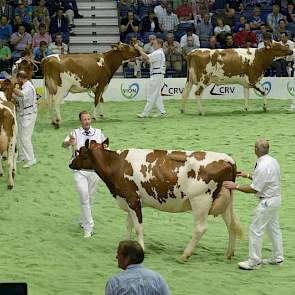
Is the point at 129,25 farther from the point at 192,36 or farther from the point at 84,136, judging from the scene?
the point at 84,136

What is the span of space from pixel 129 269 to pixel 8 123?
828cm

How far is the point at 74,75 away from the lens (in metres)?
19.7

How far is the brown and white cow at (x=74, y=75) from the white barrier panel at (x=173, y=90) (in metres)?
3.29

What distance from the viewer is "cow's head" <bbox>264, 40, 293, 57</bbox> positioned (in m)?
21.7

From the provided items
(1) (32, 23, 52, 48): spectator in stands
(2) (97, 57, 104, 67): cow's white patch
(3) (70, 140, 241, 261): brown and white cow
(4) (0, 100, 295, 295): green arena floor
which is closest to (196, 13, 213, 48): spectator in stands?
(1) (32, 23, 52, 48): spectator in stands

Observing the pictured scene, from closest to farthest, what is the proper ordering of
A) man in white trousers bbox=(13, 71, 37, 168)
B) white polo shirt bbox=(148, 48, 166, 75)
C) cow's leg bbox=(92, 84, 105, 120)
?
man in white trousers bbox=(13, 71, 37, 168), cow's leg bbox=(92, 84, 105, 120), white polo shirt bbox=(148, 48, 166, 75)

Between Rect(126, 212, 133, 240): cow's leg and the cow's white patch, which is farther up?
the cow's white patch

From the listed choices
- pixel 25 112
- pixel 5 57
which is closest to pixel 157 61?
pixel 25 112

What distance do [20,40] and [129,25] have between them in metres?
3.35

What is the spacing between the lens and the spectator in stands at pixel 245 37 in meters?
25.4

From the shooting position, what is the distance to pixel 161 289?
23.2ft

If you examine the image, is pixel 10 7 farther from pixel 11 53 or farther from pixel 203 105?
pixel 203 105

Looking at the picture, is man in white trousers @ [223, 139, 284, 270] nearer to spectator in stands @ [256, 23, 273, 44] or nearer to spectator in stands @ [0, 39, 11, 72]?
spectator in stands @ [0, 39, 11, 72]

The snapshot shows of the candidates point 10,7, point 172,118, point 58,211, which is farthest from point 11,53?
point 58,211
